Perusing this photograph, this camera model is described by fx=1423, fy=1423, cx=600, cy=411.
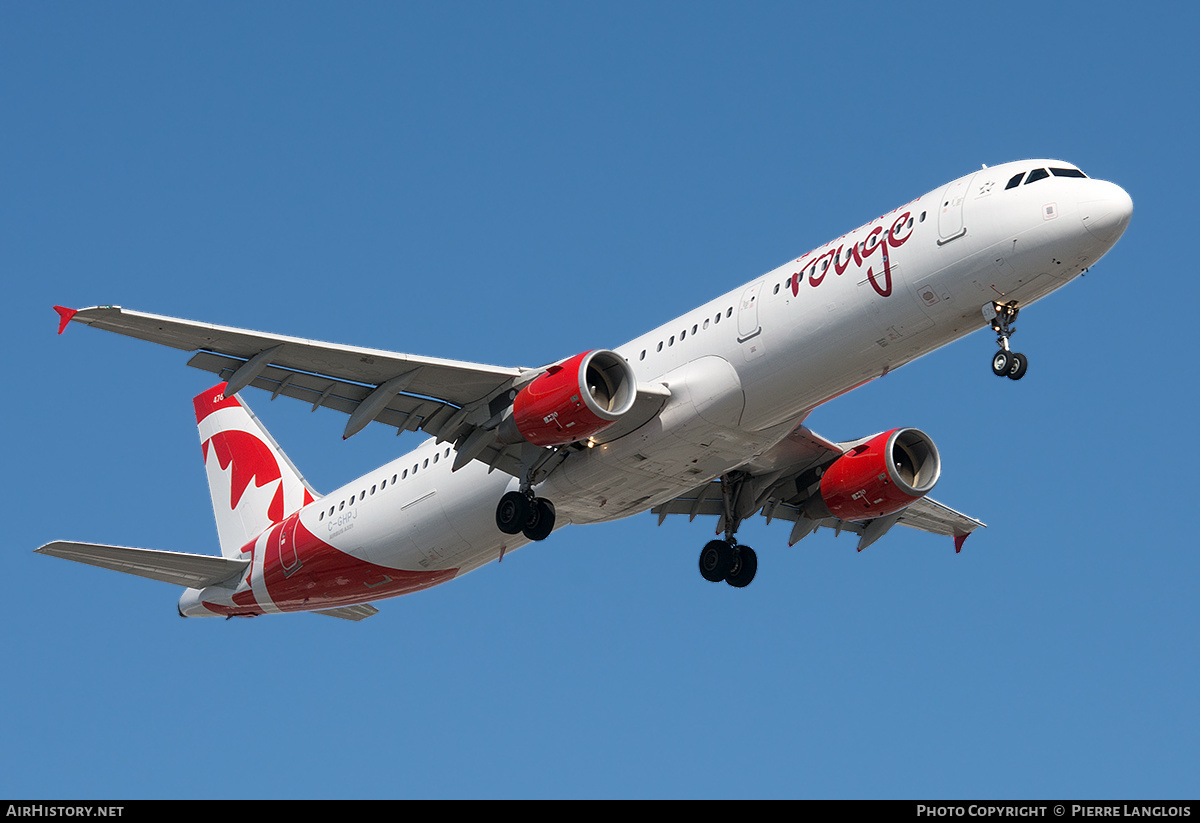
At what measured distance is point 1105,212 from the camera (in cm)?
2461

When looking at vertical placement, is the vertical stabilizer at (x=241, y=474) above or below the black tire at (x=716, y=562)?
above

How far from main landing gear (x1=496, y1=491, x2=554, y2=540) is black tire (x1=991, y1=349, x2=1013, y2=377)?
949 centimetres

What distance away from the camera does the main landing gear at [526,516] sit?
2936 centimetres

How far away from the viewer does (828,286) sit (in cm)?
2675

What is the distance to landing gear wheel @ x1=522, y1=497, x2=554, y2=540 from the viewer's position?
96.3ft

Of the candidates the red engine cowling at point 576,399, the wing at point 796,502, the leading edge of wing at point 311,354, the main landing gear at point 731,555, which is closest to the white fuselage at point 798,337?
the red engine cowling at point 576,399

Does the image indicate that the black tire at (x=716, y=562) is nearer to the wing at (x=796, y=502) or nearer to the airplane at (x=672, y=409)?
the airplane at (x=672, y=409)

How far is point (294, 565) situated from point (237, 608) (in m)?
2.43

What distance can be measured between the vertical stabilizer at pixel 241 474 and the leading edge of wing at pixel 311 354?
8.83 m

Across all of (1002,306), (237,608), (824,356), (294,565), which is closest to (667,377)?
(824,356)

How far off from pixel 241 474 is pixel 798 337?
18.5m
